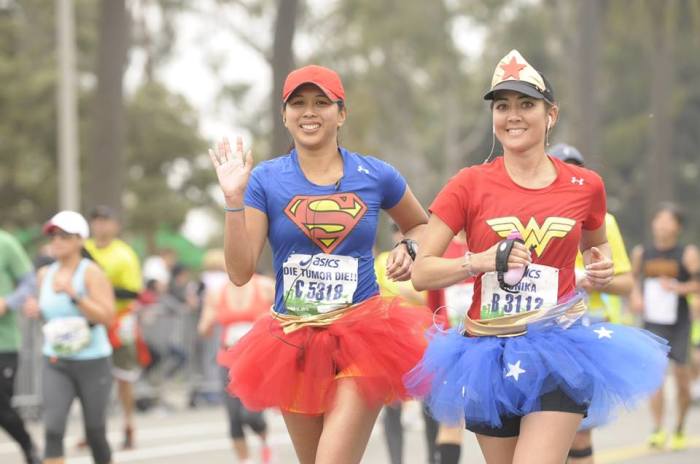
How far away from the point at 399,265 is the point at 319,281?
0.36 meters

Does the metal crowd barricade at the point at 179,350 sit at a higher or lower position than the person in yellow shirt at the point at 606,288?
lower

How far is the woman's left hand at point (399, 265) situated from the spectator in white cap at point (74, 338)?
3.77 m

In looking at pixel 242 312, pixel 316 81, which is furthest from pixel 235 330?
pixel 316 81

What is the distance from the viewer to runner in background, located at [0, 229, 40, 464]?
10.6 meters

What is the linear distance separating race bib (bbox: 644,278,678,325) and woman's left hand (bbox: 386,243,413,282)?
25.5 ft

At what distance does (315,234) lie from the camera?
6246 mm

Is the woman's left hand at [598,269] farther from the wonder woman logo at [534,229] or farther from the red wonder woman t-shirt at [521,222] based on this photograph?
the wonder woman logo at [534,229]

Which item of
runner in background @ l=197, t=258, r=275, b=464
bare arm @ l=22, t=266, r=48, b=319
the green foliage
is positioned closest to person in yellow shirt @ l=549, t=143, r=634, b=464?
runner in background @ l=197, t=258, r=275, b=464

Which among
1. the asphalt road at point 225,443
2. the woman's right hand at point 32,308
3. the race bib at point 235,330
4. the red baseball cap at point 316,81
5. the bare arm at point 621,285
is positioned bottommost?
the asphalt road at point 225,443

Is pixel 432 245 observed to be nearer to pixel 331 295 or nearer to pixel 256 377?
pixel 331 295

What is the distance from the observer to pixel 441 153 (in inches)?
2448

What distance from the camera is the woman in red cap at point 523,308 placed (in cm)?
560

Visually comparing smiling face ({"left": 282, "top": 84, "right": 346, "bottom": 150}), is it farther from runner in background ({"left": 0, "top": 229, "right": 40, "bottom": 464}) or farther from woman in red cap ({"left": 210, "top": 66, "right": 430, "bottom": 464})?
runner in background ({"left": 0, "top": 229, "right": 40, "bottom": 464})

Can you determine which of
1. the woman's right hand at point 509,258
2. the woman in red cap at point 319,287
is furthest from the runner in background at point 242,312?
the woman's right hand at point 509,258
